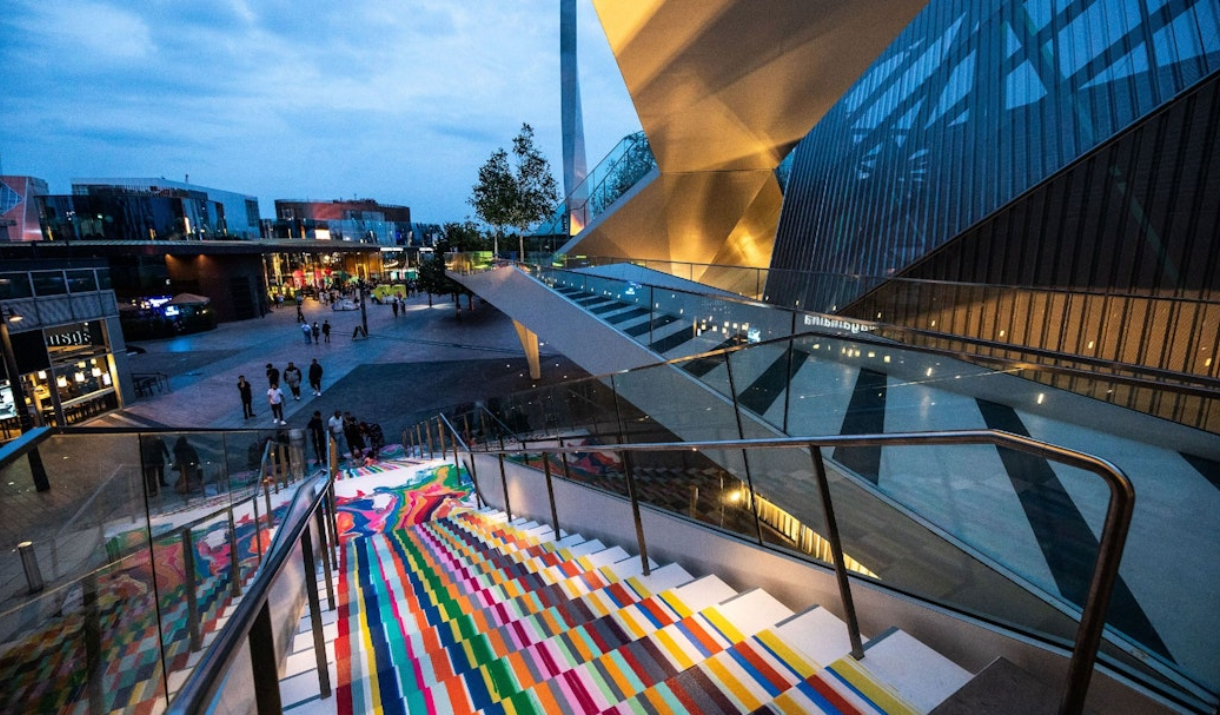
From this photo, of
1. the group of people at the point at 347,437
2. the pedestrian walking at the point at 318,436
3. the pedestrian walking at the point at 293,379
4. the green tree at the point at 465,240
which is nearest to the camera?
the pedestrian walking at the point at 318,436

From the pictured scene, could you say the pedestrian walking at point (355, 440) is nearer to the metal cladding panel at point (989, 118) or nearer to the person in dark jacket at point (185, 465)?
the person in dark jacket at point (185, 465)

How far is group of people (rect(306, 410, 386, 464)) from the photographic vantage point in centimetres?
1169

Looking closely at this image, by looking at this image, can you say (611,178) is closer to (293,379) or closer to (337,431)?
(293,379)

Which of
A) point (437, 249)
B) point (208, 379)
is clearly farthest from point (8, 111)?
point (208, 379)

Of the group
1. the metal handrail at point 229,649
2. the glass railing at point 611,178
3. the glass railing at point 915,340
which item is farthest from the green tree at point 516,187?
the metal handrail at point 229,649

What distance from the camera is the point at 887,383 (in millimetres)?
4102

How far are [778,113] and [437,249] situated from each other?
121 feet

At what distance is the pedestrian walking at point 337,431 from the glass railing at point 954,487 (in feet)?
27.8

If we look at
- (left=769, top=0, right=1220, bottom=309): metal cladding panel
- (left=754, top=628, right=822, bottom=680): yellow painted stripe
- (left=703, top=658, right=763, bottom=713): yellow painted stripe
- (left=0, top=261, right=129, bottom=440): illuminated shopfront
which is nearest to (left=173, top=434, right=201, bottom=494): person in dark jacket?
(left=703, top=658, right=763, bottom=713): yellow painted stripe

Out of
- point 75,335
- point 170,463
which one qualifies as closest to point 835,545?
point 170,463

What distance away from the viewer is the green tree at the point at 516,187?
25984 millimetres

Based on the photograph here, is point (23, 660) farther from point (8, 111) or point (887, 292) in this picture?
point (8, 111)

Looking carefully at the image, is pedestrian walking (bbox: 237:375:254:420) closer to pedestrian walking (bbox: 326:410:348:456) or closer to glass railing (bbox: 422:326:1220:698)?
pedestrian walking (bbox: 326:410:348:456)

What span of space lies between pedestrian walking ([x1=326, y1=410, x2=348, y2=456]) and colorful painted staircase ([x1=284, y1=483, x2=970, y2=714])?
9.12 m
